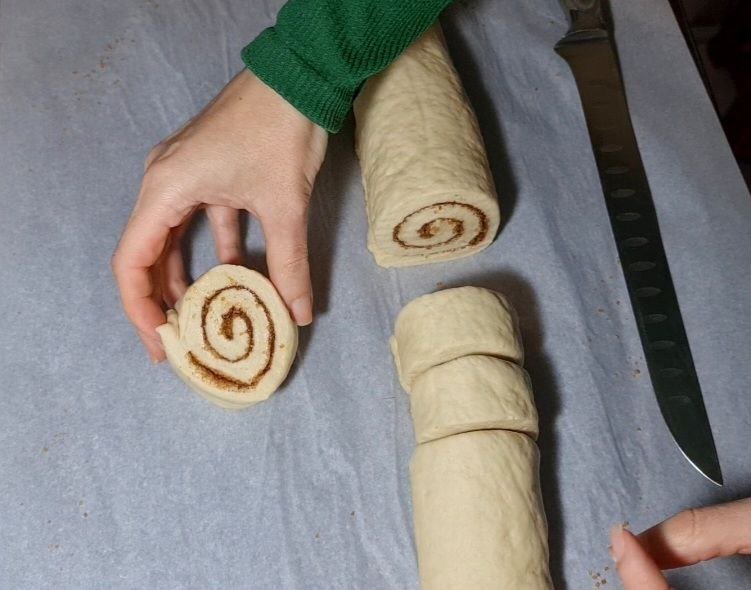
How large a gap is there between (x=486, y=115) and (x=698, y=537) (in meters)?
1.25

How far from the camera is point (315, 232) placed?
6.56ft

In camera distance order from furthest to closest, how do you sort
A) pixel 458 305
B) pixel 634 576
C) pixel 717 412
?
1. pixel 717 412
2. pixel 458 305
3. pixel 634 576

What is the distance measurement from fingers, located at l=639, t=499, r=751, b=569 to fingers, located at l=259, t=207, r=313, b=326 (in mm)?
891

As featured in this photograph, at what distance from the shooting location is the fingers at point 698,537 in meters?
1.42

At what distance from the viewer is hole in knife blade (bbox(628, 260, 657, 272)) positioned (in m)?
1.87

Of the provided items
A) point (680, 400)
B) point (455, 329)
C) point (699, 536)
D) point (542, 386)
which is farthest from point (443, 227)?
point (699, 536)

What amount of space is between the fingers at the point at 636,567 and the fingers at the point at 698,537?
0.61 ft

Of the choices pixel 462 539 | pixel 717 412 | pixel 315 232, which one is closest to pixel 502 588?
pixel 462 539

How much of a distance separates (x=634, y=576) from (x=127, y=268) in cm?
122

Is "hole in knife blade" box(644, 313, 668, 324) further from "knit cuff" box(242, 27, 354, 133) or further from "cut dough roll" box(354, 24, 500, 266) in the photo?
"knit cuff" box(242, 27, 354, 133)

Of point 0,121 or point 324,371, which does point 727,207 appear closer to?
point 324,371

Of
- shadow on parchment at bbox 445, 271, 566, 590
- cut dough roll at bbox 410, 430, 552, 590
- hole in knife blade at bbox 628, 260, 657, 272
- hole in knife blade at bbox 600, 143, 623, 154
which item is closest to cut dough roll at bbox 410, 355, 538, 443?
cut dough roll at bbox 410, 430, 552, 590

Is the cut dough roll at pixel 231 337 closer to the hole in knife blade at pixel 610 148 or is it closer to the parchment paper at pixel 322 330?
the parchment paper at pixel 322 330

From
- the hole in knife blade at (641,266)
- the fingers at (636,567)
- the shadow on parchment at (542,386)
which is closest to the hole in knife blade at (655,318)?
the hole in knife blade at (641,266)
